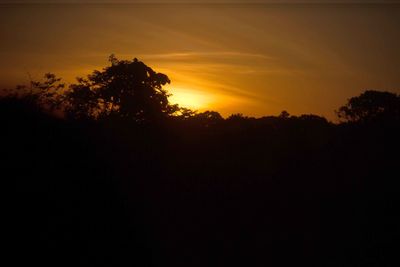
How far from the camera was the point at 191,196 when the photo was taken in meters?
8.80

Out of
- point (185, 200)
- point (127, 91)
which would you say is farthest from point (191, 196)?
point (127, 91)

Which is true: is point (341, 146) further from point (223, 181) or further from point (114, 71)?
point (114, 71)

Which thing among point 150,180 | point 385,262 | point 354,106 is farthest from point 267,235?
point 354,106

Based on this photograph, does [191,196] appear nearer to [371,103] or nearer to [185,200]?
[185,200]

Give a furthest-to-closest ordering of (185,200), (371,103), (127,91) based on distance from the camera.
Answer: (371,103) < (127,91) < (185,200)

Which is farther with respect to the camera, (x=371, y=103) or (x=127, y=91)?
(x=371, y=103)

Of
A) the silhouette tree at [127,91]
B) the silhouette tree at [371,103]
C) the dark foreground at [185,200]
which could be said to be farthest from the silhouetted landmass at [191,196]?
the silhouette tree at [371,103]

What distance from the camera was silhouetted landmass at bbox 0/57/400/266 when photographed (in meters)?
6.52

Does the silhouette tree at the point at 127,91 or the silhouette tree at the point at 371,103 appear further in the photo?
the silhouette tree at the point at 371,103

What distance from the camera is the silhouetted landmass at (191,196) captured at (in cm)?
652

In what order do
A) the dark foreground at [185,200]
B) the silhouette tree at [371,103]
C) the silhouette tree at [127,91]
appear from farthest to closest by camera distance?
1. the silhouette tree at [371,103]
2. the silhouette tree at [127,91]
3. the dark foreground at [185,200]

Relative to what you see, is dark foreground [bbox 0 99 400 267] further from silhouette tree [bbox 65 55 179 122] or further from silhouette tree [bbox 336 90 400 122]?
silhouette tree [bbox 336 90 400 122]

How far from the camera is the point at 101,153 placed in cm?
831

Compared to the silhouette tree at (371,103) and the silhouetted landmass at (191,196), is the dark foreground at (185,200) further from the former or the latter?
the silhouette tree at (371,103)
